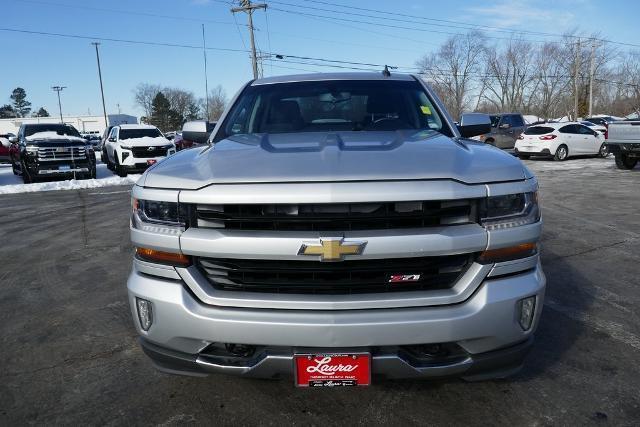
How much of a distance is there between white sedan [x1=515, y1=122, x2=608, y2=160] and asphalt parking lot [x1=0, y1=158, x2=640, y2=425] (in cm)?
1477

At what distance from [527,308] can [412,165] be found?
823mm

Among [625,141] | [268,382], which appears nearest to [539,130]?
[625,141]

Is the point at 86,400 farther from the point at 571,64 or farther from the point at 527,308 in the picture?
the point at 571,64

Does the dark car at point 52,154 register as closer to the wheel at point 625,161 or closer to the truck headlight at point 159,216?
the truck headlight at point 159,216

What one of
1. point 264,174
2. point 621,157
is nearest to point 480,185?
point 264,174

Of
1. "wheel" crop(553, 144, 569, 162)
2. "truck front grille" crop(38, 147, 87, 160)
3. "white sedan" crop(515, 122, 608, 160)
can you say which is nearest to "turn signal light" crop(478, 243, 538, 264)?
"truck front grille" crop(38, 147, 87, 160)

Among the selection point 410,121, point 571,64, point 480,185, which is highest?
point 571,64

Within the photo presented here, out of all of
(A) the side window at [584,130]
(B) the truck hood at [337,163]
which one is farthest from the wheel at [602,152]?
(B) the truck hood at [337,163]

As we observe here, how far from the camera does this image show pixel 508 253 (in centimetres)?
210

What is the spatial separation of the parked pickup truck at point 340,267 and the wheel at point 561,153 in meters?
19.3

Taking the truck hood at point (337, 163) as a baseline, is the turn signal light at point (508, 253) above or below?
below

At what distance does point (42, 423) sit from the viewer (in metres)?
2.41

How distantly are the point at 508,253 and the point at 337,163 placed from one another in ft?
2.83

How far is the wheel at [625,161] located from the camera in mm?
14695
